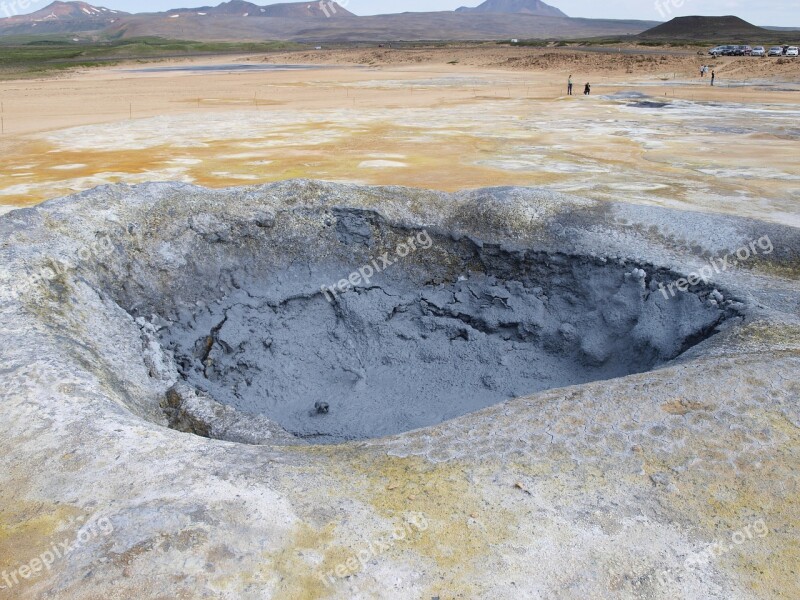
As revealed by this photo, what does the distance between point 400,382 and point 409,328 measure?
2.08 feet

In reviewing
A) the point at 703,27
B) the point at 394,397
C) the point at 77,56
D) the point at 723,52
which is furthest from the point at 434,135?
the point at 703,27

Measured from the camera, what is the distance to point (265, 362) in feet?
19.7

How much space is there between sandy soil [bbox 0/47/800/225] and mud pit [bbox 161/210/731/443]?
518 centimetres

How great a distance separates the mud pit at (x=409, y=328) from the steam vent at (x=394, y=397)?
3 cm

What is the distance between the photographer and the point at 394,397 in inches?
230

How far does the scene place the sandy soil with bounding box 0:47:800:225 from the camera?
41.6 feet

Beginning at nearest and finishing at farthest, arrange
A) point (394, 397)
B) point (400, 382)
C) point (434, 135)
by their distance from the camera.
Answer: point (394, 397) → point (400, 382) → point (434, 135)

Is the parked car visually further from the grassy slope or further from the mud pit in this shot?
the mud pit

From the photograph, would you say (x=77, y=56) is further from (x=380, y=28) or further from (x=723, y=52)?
(x=380, y=28)

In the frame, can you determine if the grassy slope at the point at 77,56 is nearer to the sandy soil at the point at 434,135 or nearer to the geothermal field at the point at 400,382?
the sandy soil at the point at 434,135

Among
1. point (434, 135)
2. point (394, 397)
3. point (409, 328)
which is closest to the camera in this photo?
point (394, 397)

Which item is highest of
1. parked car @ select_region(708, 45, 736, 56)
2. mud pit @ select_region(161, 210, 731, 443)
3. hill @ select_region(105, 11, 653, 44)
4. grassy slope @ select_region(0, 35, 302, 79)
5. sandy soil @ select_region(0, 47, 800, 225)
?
hill @ select_region(105, 11, 653, 44)

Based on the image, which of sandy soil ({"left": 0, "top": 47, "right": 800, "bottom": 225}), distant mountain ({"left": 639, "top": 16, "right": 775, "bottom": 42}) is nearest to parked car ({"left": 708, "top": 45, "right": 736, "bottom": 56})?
sandy soil ({"left": 0, "top": 47, "right": 800, "bottom": 225})

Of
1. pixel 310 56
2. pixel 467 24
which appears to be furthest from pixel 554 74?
pixel 467 24
